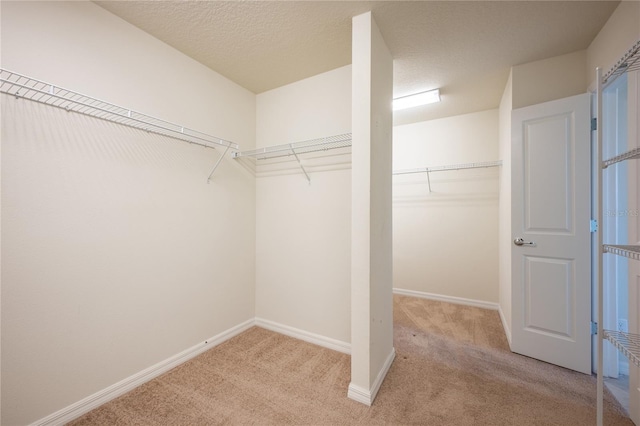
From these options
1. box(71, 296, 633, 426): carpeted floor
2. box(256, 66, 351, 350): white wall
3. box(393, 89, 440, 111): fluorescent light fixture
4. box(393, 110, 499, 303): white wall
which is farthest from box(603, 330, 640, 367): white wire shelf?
box(393, 89, 440, 111): fluorescent light fixture

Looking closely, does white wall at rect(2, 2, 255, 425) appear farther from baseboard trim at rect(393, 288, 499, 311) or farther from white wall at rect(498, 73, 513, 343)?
white wall at rect(498, 73, 513, 343)

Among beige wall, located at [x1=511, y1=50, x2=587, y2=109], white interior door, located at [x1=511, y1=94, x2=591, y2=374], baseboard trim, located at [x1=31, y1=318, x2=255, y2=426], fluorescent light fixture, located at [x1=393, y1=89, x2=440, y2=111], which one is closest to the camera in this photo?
baseboard trim, located at [x1=31, y1=318, x2=255, y2=426]

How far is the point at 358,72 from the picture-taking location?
66.9 inches

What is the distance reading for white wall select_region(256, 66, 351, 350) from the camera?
232 cm

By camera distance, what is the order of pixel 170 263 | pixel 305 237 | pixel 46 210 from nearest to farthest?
pixel 46 210 → pixel 170 263 → pixel 305 237

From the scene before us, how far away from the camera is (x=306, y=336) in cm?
246

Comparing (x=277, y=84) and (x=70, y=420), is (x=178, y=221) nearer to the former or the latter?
(x=70, y=420)

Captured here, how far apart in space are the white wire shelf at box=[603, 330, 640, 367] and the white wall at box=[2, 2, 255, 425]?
263 cm

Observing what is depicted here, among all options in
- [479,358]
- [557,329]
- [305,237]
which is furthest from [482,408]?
[305,237]

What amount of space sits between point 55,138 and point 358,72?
6.26ft

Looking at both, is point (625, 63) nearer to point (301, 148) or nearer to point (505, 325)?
point (301, 148)

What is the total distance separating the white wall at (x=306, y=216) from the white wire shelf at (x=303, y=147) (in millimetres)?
75

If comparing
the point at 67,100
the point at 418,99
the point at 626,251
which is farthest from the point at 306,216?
the point at 626,251

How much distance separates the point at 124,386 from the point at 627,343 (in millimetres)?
2869
